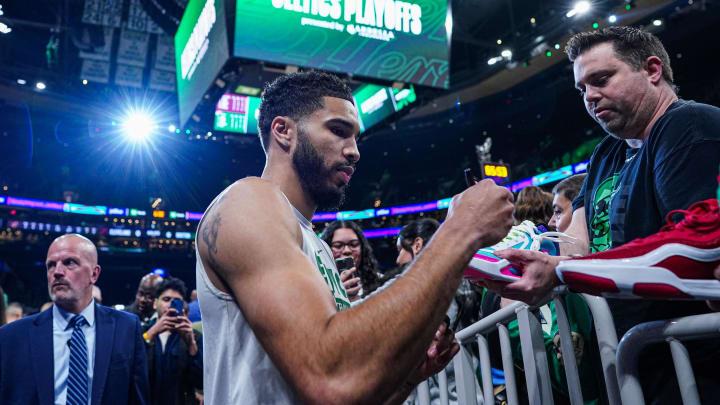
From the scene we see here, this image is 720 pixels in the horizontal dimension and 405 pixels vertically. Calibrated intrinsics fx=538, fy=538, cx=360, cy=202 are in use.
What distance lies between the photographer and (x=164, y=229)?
21781 millimetres

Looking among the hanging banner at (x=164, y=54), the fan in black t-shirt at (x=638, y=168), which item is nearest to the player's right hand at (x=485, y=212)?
the fan in black t-shirt at (x=638, y=168)

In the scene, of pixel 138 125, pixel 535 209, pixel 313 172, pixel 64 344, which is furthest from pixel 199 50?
pixel 138 125

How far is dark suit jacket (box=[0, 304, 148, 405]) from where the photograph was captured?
314 cm

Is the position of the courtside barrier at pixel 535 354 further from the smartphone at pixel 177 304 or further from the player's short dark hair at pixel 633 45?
the smartphone at pixel 177 304

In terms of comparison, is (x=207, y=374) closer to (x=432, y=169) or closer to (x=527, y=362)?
(x=527, y=362)

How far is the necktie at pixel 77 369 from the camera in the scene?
10.6 ft

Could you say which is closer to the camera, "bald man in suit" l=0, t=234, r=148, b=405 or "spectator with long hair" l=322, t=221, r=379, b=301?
"bald man in suit" l=0, t=234, r=148, b=405

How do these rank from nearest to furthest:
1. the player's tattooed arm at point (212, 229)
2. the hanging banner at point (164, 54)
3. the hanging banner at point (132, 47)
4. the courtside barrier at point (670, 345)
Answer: the courtside barrier at point (670, 345) → the player's tattooed arm at point (212, 229) → the hanging banner at point (132, 47) → the hanging banner at point (164, 54)

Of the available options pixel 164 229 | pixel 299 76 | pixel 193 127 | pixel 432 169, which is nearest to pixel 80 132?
pixel 164 229

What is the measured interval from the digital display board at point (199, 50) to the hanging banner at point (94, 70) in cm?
772

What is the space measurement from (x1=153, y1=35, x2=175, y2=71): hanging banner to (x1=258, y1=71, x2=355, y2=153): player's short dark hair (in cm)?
1195

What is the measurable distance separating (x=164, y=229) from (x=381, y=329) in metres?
22.1

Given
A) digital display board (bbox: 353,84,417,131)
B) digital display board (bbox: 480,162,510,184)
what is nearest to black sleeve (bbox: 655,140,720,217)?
digital display board (bbox: 353,84,417,131)

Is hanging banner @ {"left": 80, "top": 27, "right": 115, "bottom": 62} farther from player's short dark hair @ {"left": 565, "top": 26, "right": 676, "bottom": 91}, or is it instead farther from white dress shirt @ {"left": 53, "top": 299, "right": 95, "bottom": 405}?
player's short dark hair @ {"left": 565, "top": 26, "right": 676, "bottom": 91}
